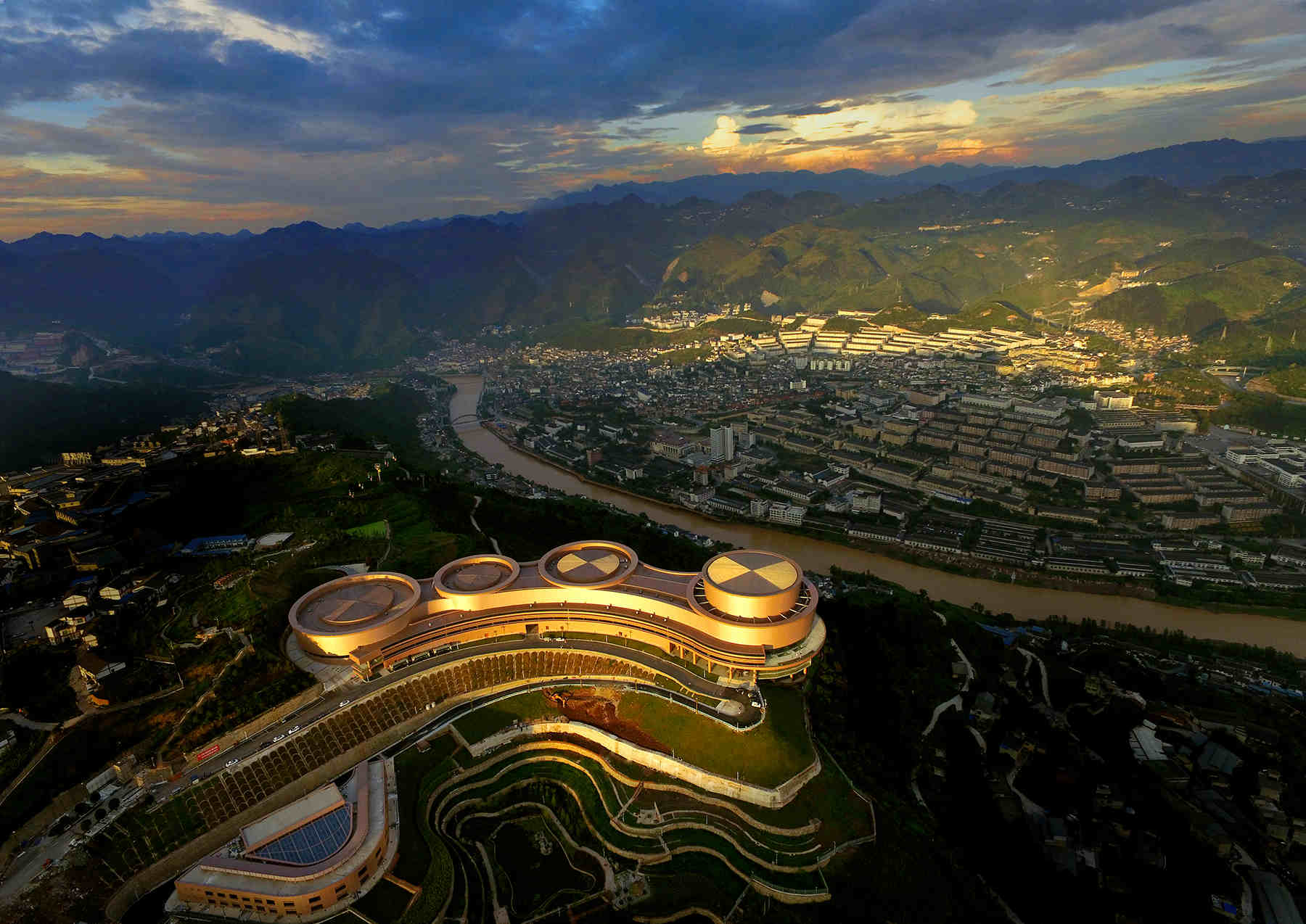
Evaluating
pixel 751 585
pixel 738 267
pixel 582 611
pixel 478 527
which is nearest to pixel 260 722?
pixel 582 611

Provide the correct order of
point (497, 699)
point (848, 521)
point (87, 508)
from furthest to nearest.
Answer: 1. point (848, 521)
2. point (87, 508)
3. point (497, 699)

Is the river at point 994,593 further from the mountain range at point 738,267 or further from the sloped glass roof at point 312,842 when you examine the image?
the mountain range at point 738,267

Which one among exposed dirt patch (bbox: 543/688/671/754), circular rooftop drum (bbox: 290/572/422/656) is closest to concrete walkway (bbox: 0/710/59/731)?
circular rooftop drum (bbox: 290/572/422/656)

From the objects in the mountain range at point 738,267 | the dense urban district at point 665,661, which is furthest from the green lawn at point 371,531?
the mountain range at point 738,267

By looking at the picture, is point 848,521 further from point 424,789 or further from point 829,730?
point 424,789

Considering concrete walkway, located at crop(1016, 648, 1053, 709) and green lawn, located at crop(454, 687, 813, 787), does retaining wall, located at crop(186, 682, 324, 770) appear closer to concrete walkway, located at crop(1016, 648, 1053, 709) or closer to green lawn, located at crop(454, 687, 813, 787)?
green lawn, located at crop(454, 687, 813, 787)

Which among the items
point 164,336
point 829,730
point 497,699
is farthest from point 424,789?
point 164,336

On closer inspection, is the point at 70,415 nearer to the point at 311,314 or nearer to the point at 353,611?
the point at 353,611
